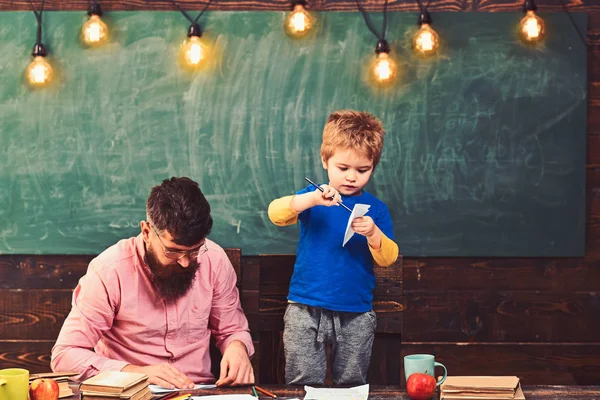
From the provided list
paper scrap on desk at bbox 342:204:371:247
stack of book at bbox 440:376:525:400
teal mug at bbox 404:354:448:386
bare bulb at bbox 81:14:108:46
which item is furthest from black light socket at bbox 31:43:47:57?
stack of book at bbox 440:376:525:400

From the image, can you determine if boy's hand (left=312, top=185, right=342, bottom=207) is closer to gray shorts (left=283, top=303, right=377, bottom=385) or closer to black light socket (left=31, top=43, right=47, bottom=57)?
gray shorts (left=283, top=303, right=377, bottom=385)

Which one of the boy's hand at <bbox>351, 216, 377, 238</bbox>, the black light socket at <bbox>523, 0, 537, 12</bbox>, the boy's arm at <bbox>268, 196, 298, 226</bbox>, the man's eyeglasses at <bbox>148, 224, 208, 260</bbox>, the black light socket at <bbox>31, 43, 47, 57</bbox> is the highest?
the black light socket at <bbox>523, 0, 537, 12</bbox>

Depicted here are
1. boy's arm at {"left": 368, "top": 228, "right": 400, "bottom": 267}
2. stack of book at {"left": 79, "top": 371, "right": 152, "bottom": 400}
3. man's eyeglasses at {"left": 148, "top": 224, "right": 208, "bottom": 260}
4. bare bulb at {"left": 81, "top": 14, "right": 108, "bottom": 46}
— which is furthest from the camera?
bare bulb at {"left": 81, "top": 14, "right": 108, "bottom": 46}

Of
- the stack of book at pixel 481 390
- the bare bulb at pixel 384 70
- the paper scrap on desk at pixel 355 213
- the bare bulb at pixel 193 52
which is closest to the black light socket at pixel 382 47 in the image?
the bare bulb at pixel 384 70

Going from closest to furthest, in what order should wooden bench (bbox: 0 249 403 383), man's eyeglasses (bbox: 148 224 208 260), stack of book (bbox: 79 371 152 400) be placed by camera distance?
stack of book (bbox: 79 371 152 400)
man's eyeglasses (bbox: 148 224 208 260)
wooden bench (bbox: 0 249 403 383)

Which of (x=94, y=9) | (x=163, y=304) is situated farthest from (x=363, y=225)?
(x=94, y=9)

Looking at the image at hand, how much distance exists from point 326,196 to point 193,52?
163cm

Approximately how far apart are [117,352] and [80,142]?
5.54ft

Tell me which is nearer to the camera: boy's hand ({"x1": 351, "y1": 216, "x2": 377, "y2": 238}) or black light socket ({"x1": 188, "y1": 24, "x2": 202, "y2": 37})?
boy's hand ({"x1": 351, "y1": 216, "x2": 377, "y2": 238})

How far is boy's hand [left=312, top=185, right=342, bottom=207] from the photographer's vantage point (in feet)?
8.29

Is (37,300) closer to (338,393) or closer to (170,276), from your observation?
(170,276)

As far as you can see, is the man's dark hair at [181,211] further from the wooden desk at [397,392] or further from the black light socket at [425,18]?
the black light socket at [425,18]

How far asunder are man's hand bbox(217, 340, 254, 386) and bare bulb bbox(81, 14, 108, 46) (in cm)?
198

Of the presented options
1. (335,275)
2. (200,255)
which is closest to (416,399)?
(335,275)
